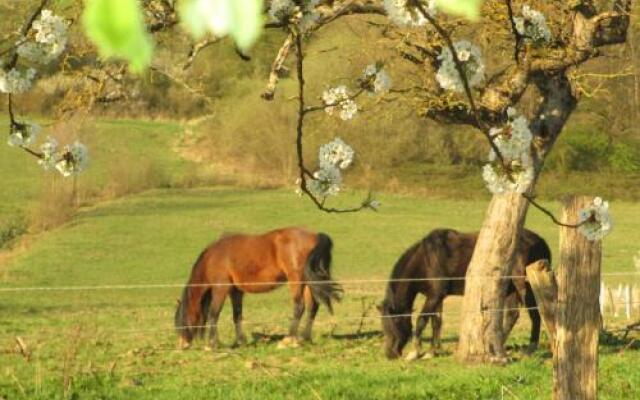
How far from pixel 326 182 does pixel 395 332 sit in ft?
29.8

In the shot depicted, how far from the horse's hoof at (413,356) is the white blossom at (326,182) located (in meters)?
8.98

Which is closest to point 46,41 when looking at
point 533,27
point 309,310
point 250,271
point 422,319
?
point 533,27

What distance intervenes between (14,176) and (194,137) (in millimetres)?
10117

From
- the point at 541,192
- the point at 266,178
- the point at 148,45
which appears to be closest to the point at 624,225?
the point at 541,192

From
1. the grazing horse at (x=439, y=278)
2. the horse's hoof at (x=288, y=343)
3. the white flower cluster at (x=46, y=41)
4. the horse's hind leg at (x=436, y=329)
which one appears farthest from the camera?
the horse's hoof at (x=288, y=343)

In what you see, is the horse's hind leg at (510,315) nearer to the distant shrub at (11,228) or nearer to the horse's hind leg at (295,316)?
the horse's hind leg at (295,316)

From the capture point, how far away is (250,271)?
51.7 feet

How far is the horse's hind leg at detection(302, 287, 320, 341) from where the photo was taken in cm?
1470

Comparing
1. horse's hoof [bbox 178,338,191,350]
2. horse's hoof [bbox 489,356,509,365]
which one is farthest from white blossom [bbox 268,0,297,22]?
horse's hoof [bbox 178,338,191,350]

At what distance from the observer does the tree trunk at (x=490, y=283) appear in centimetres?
1226

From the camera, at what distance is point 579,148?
46094 mm

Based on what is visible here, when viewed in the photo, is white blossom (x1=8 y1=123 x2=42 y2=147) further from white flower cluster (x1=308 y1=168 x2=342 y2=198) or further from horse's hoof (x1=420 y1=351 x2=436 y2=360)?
horse's hoof (x1=420 y1=351 x2=436 y2=360)

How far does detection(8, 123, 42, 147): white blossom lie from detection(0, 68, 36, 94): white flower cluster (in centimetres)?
18

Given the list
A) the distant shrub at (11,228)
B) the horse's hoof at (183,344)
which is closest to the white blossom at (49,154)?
the horse's hoof at (183,344)
